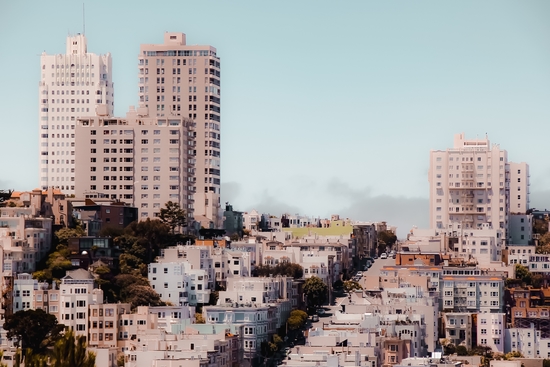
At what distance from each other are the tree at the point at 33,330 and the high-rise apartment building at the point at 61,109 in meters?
70.0

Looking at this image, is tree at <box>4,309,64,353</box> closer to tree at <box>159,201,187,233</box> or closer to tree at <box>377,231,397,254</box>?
tree at <box>159,201,187,233</box>

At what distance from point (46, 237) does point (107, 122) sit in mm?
24882

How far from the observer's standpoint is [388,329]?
12425cm

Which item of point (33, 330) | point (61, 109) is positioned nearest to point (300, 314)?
point (33, 330)

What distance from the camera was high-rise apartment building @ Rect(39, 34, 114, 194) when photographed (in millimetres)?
189125

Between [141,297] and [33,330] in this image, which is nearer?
[33,330]

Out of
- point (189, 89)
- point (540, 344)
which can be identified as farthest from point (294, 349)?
point (189, 89)

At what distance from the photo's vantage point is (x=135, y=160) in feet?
504

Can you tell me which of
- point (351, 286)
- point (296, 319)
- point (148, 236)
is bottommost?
point (296, 319)

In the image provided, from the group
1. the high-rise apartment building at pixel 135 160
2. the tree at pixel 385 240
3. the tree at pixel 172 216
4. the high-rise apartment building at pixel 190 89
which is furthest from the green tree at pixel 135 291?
the tree at pixel 385 240

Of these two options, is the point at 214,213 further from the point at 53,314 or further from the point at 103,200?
the point at 53,314

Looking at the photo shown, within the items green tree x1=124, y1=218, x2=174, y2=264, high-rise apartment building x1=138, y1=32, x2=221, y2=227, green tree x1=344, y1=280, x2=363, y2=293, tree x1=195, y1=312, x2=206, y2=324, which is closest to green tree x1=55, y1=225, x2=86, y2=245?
green tree x1=124, y1=218, x2=174, y2=264

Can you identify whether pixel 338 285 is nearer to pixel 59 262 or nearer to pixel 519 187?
pixel 59 262

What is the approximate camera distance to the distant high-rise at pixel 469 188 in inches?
7052
